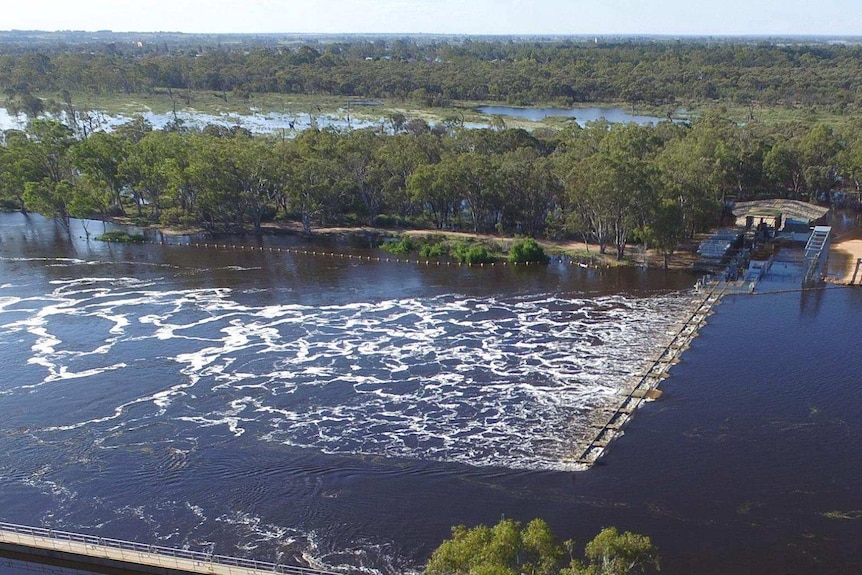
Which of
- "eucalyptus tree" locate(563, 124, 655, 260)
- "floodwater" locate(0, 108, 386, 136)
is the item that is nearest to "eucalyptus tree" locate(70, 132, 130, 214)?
"eucalyptus tree" locate(563, 124, 655, 260)

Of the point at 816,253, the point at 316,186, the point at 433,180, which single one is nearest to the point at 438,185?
the point at 433,180

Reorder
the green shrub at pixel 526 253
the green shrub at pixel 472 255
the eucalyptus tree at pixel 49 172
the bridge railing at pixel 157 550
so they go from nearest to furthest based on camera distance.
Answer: the bridge railing at pixel 157 550
the green shrub at pixel 526 253
the green shrub at pixel 472 255
the eucalyptus tree at pixel 49 172

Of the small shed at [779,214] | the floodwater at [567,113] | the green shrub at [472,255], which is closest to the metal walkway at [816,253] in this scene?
the small shed at [779,214]

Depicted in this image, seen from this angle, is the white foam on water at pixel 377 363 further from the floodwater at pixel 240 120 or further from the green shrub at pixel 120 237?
the floodwater at pixel 240 120

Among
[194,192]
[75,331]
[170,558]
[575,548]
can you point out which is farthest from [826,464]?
[194,192]

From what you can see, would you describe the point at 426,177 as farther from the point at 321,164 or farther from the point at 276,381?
the point at 276,381
